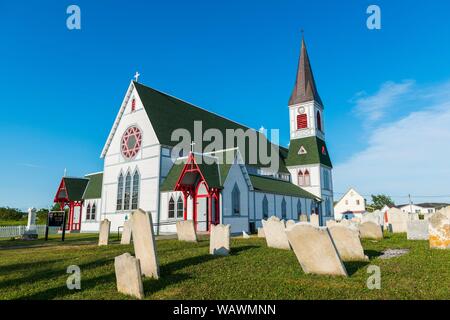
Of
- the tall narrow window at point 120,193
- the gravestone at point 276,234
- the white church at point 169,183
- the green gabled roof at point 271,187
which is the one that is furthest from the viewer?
the tall narrow window at point 120,193

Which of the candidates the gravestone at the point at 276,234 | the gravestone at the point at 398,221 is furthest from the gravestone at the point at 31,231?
the gravestone at the point at 398,221

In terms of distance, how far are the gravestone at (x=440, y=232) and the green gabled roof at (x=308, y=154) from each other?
3338cm

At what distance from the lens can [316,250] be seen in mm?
8172

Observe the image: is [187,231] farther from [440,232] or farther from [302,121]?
[302,121]

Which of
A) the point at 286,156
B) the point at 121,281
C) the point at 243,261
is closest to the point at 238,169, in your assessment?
the point at 243,261

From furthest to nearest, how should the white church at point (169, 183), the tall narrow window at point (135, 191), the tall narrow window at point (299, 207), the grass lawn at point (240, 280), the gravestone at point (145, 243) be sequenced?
the tall narrow window at point (299, 207) → the tall narrow window at point (135, 191) → the white church at point (169, 183) → the gravestone at point (145, 243) → the grass lawn at point (240, 280)

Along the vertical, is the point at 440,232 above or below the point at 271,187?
below

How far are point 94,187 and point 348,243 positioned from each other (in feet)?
108

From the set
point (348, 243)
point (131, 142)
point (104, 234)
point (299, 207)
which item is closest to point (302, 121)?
point (299, 207)

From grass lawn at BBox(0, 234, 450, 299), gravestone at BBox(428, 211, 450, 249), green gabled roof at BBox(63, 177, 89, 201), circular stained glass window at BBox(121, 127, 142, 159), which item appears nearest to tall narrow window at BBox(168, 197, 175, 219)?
circular stained glass window at BBox(121, 127, 142, 159)

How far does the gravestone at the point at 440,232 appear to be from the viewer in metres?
12.8

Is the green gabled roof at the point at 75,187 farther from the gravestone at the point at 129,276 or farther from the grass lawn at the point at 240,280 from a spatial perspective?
the gravestone at the point at 129,276

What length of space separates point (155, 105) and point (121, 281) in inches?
1088

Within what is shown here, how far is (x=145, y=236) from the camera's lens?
8688 mm
